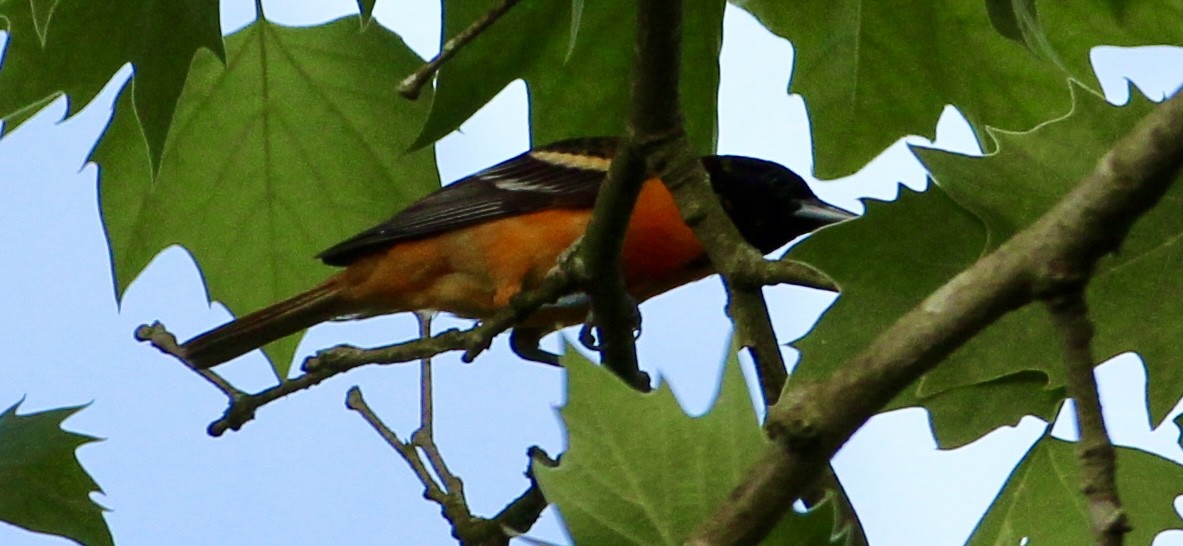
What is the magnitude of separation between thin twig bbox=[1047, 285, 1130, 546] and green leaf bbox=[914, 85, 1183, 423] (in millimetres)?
581

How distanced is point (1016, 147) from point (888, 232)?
0.64 feet

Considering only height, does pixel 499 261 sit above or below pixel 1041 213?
above

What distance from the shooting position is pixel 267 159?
3.27m

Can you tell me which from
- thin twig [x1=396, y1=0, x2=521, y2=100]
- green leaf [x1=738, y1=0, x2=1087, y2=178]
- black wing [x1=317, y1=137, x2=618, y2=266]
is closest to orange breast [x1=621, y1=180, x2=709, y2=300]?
black wing [x1=317, y1=137, x2=618, y2=266]

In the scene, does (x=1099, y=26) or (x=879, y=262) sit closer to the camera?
(x=879, y=262)

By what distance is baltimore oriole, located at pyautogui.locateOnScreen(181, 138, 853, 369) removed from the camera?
370cm

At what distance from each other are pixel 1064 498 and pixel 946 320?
116 centimetres

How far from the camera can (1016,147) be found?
2.03m

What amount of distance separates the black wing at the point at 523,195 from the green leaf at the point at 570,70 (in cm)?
87

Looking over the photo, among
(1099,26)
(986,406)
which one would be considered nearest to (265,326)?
(986,406)

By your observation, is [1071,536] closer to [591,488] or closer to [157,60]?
[591,488]

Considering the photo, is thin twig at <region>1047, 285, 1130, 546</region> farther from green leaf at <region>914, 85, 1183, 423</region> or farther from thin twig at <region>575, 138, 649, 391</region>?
thin twig at <region>575, 138, 649, 391</region>

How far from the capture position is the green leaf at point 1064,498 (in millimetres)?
2412

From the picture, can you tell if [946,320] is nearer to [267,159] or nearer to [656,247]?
[267,159]
